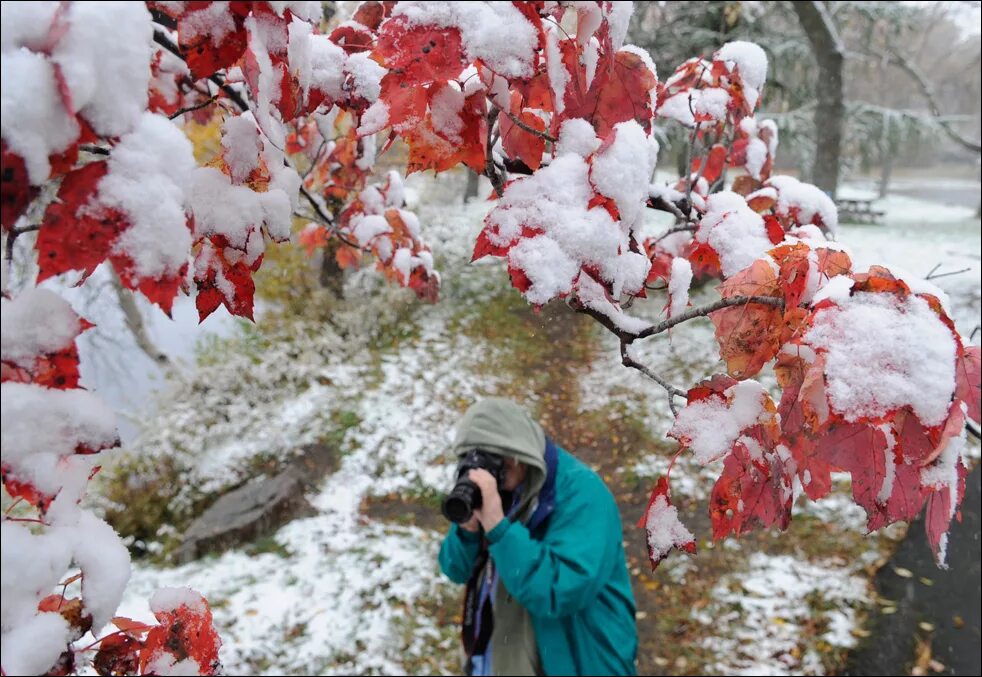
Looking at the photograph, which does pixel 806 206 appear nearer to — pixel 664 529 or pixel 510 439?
pixel 664 529

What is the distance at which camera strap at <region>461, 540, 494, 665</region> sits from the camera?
7.70 feet

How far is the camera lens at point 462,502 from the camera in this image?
2.09 meters

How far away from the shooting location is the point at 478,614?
2.36m

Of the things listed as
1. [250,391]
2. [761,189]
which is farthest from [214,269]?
[250,391]

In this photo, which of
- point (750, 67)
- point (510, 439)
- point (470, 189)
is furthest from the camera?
point (470, 189)

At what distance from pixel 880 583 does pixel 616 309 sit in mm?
3906

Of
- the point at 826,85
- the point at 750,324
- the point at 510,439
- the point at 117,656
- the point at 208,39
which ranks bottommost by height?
the point at 510,439

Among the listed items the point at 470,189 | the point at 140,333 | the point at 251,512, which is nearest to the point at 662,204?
the point at 251,512

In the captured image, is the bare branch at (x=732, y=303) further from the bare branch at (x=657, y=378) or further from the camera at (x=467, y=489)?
the camera at (x=467, y=489)

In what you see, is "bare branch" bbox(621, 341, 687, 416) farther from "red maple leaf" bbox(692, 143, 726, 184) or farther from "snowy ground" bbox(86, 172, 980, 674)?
"snowy ground" bbox(86, 172, 980, 674)

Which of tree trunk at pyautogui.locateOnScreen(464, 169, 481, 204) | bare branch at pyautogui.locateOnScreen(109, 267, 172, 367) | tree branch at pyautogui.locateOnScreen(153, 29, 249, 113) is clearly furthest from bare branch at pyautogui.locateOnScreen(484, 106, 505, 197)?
tree trunk at pyautogui.locateOnScreen(464, 169, 481, 204)

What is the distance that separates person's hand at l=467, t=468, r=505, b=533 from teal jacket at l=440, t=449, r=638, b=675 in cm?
3

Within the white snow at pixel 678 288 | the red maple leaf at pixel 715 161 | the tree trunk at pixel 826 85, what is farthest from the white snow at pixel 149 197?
the tree trunk at pixel 826 85

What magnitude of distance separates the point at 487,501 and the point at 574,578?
1.31ft
